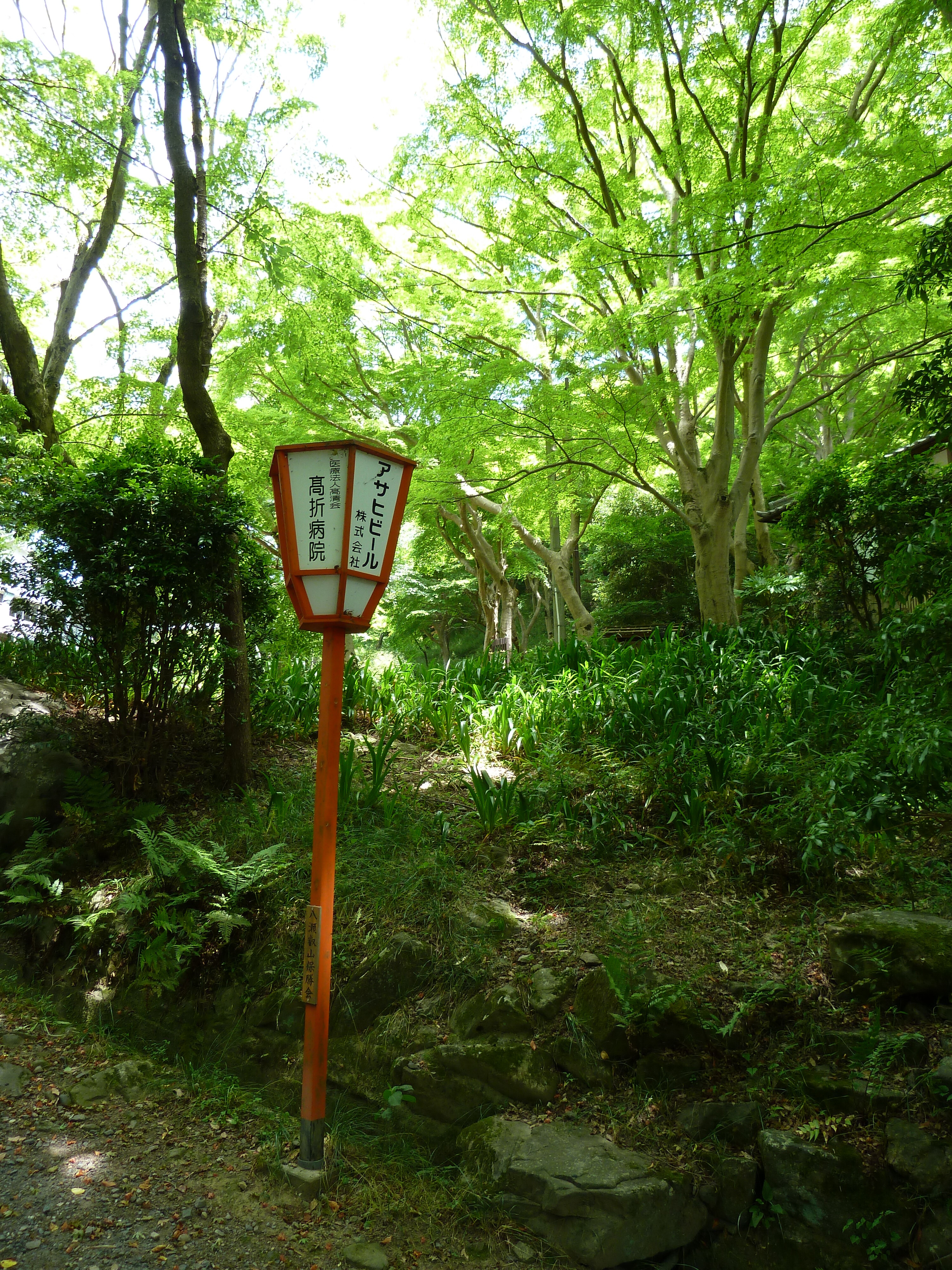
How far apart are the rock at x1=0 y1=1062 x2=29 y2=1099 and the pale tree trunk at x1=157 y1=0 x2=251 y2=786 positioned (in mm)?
2261

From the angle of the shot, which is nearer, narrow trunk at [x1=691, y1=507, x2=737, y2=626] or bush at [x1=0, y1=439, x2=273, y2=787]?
bush at [x1=0, y1=439, x2=273, y2=787]

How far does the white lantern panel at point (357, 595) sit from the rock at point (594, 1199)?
236 centimetres

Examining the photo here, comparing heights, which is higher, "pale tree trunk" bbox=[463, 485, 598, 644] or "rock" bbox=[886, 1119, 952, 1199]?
"pale tree trunk" bbox=[463, 485, 598, 644]

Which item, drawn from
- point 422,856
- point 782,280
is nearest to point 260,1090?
point 422,856

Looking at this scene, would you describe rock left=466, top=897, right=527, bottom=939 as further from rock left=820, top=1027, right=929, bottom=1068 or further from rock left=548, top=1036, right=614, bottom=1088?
rock left=820, top=1027, right=929, bottom=1068

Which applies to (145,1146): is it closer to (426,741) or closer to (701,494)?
(426,741)

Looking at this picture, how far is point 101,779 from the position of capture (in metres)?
5.11

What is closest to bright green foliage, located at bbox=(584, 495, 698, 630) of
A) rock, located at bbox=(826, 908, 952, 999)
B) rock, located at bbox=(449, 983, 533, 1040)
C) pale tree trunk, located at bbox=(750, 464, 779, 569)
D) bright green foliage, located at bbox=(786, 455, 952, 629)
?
pale tree trunk, located at bbox=(750, 464, 779, 569)

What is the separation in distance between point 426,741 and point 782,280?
5295 mm

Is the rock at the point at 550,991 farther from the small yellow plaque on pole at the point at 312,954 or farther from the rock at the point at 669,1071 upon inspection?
the small yellow plaque on pole at the point at 312,954

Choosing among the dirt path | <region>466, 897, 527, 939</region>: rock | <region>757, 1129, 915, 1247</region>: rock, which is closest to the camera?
<region>757, 1129, 915, 1247</region>: rock

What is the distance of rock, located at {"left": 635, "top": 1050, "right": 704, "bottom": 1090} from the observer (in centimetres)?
312

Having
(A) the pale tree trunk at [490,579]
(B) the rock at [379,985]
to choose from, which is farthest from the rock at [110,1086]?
(A) the pale tree trunk at [490,579]

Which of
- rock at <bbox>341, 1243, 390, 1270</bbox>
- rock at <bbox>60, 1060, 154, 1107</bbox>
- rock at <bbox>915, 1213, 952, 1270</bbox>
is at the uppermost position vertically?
rock at <bbox>915, 1213, 952, 1270</bbox>
